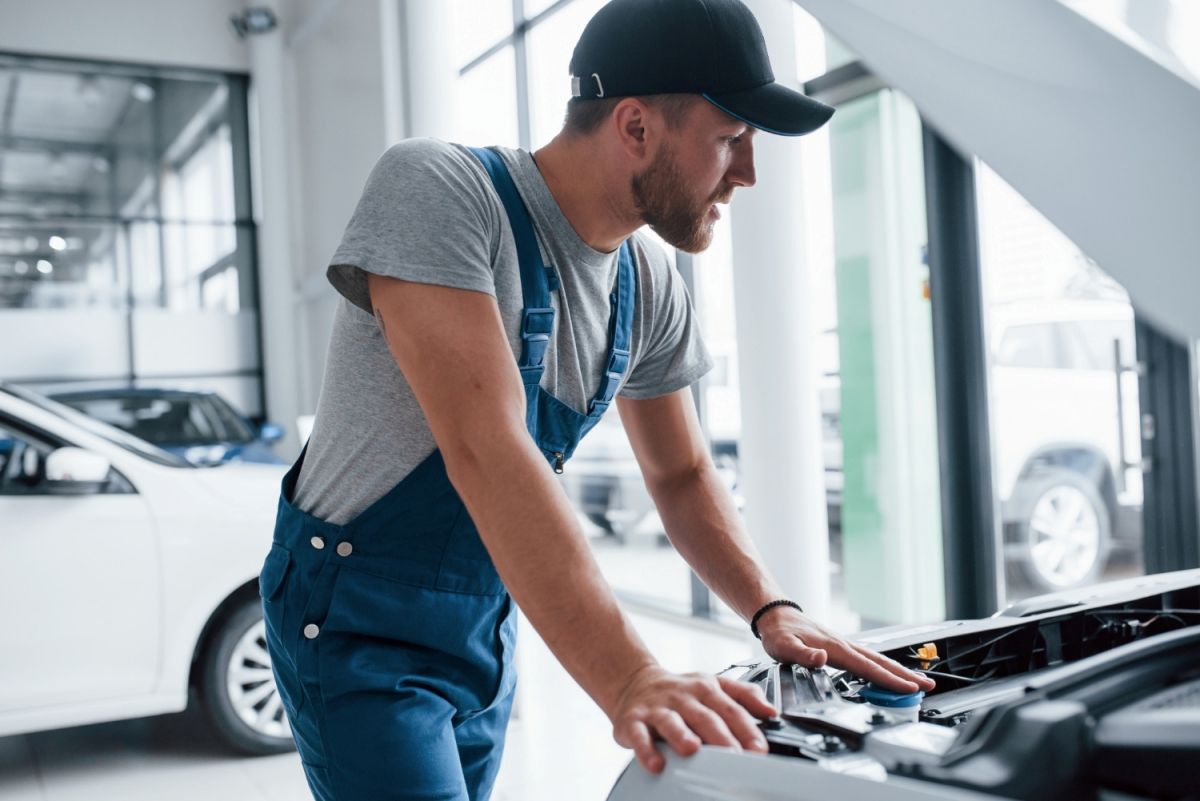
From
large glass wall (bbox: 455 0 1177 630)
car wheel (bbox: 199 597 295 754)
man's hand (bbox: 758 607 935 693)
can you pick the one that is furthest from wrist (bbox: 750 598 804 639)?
large glass wall (bbox: 455 0 1177 630)

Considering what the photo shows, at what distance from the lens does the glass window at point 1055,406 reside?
141 inches

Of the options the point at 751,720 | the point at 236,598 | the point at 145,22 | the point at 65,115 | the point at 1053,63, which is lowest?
the point at 236,598

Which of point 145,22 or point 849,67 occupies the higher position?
point 145,22

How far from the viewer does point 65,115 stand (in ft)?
28.1

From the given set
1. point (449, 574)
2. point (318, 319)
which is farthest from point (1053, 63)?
point (318, 319)

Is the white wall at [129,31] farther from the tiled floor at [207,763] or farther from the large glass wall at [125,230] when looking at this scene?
the tiled floor at [207,763]

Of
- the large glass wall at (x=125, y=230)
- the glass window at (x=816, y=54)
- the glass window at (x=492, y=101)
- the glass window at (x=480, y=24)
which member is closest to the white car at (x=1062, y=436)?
the glass window at (x=816, y=54)

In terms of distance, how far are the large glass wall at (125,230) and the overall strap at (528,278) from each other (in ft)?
26.1

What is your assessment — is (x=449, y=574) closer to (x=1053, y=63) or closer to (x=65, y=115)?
(x=1053, y=63)

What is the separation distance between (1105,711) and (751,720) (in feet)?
0.90

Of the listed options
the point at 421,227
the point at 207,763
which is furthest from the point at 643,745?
the point at 207,763

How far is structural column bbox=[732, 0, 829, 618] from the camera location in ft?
10.0

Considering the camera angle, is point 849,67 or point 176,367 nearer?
point 849,67

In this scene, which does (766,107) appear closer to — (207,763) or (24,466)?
(24,466)
